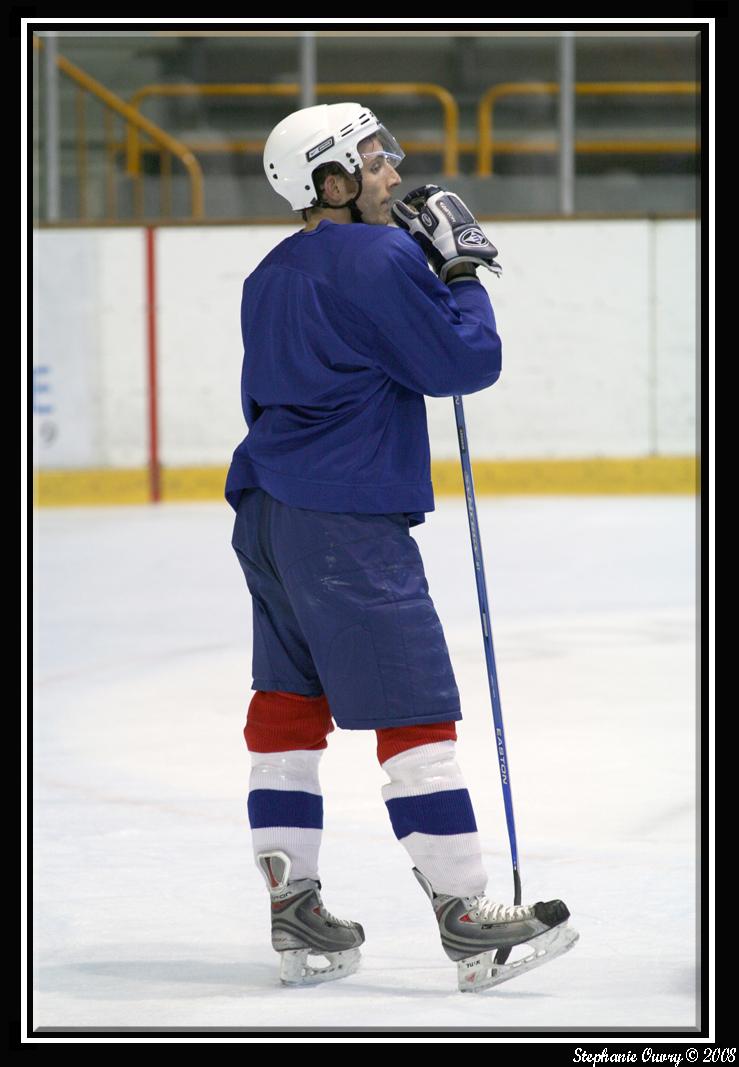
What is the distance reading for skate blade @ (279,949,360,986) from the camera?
7.67 feet

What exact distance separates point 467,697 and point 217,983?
2096mm

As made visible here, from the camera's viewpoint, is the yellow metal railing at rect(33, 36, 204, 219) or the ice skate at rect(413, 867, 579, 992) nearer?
the ice skate at rect(413, 867, 579, 992)

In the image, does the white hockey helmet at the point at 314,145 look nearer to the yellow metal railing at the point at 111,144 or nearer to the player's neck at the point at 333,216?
the player's neck at the point at 333,216

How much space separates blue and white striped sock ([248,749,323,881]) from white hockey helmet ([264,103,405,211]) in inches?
30.1

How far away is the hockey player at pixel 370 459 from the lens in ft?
7.33

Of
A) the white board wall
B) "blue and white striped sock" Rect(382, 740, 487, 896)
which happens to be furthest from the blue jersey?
the white board wall

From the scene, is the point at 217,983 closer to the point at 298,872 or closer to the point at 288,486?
the point at 298,872

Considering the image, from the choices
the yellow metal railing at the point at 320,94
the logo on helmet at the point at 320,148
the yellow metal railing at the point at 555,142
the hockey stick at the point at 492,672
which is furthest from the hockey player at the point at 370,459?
the yellow metal railing at the point at 555,142

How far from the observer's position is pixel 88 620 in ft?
18.5

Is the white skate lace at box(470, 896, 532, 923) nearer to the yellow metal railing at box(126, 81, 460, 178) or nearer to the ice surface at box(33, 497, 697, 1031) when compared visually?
the ice surface at box(33, 497, 697, 1031)

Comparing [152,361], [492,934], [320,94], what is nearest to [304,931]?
[492,934]

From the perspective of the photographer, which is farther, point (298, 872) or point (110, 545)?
point (110, 545)

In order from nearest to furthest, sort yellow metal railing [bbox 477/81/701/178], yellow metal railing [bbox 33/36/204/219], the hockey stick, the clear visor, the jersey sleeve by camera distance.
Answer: the jersey sleeve, the clear visor, the hockey stick, yellow metal railing [bbox 33/36/204/219], yellow metal railing [bbox 477/81/701/178]
